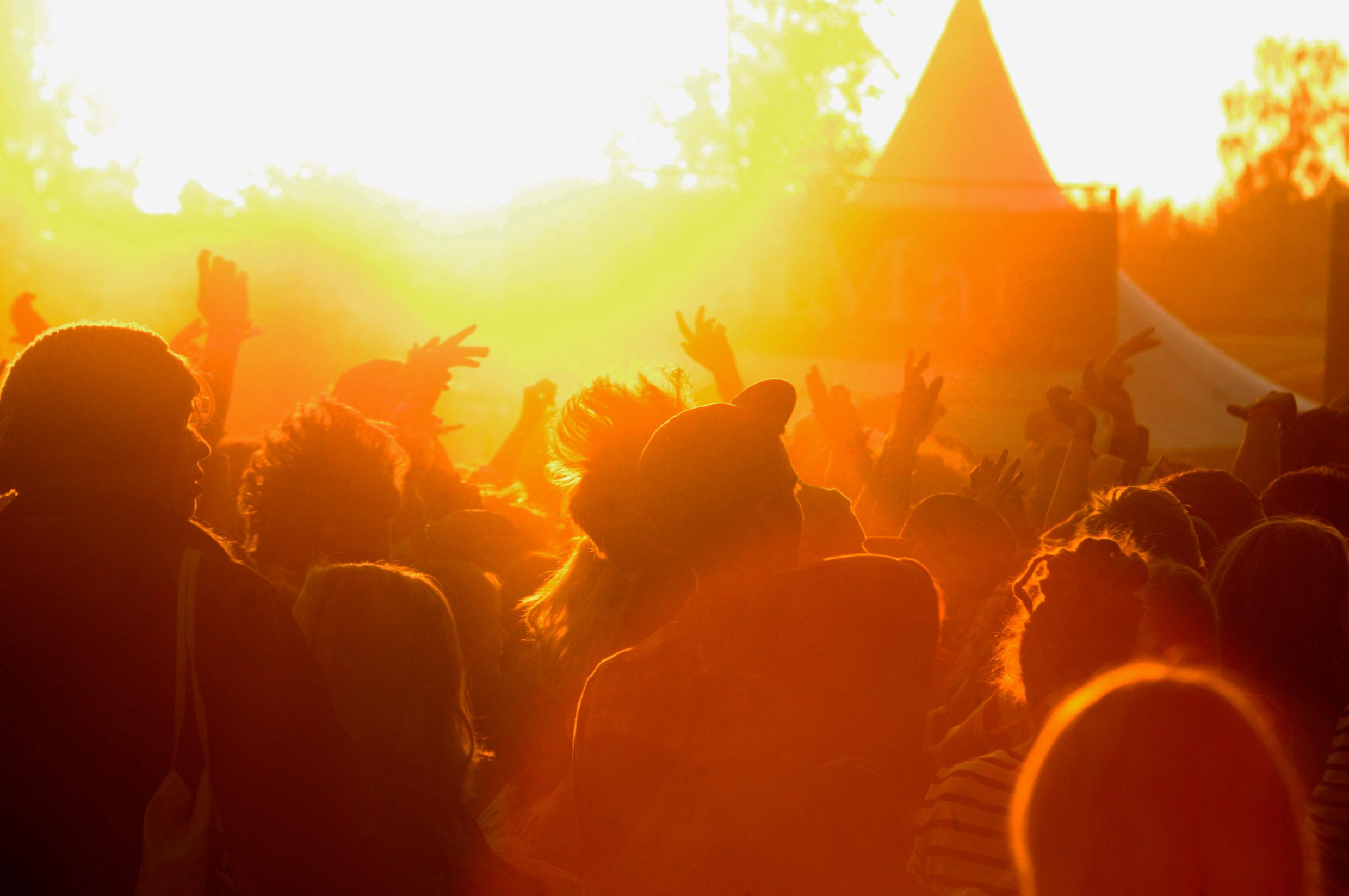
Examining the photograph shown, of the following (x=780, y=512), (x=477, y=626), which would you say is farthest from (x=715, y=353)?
(x=780, y=512)

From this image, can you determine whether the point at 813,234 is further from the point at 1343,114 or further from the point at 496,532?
the point at 1343,114

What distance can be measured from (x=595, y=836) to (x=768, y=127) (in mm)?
18419

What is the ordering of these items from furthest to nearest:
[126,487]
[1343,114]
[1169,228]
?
[1169,228], [1343,114], [126,487]

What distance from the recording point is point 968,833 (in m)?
1.98

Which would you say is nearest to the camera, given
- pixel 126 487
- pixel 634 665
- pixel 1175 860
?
pixel 1175 860

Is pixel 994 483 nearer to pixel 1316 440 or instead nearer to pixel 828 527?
pixel 828 527

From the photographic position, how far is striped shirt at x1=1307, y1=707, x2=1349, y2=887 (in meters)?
2.19

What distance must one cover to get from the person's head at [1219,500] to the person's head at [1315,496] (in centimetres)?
13

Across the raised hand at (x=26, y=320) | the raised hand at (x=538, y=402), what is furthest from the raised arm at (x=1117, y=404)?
the raised hand at (x=26, y=320)

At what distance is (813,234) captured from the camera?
1248cm

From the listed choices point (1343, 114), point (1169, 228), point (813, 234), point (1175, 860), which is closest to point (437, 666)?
point (1175, 860)

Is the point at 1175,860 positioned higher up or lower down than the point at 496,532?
higher up

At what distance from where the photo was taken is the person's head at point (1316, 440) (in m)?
5.19

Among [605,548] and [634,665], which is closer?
[634,665]
